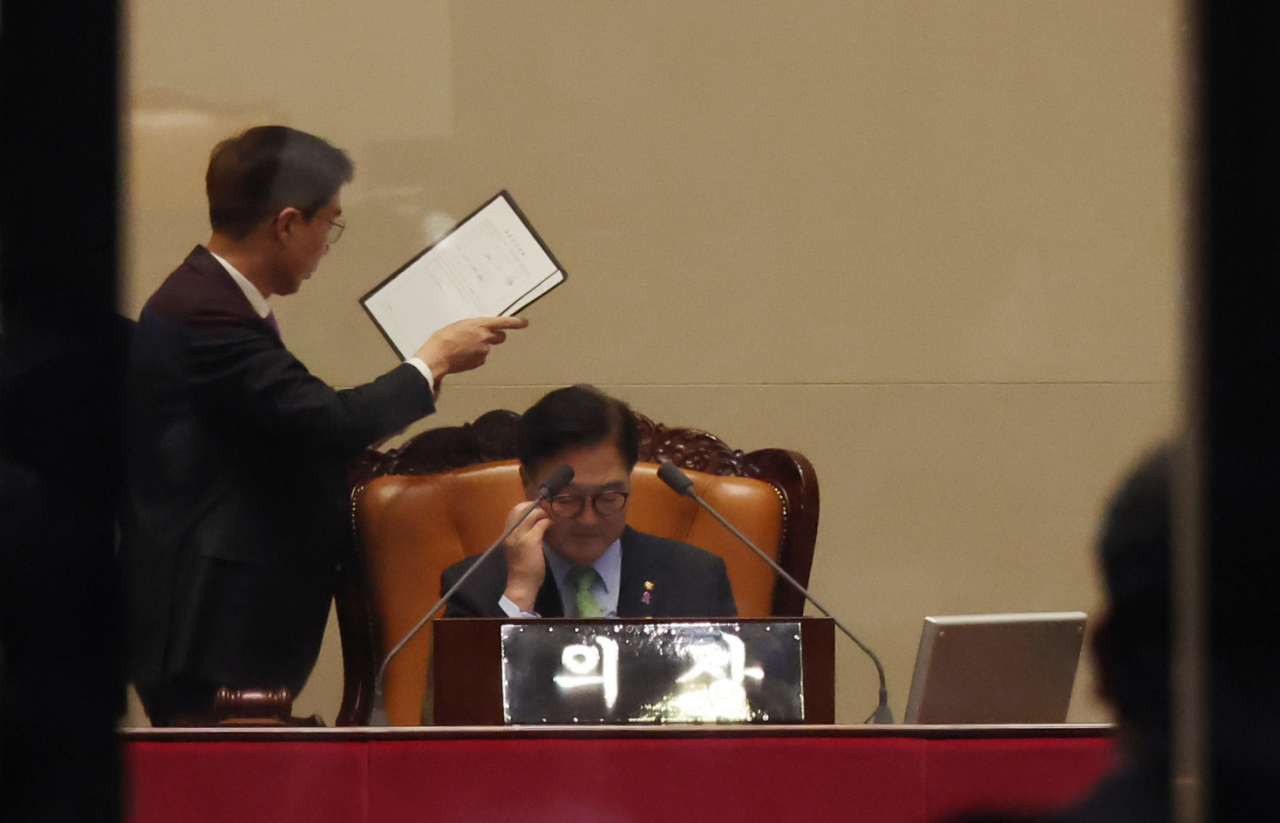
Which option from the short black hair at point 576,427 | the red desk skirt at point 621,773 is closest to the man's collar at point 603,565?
the short black hair at point 576,427

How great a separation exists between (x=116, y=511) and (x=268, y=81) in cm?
214

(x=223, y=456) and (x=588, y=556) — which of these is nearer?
(x=223, y=456)

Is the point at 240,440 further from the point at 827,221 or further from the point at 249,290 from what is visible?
the point at 827,221

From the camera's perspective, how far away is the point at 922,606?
114 inches

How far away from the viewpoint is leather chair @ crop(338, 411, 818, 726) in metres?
2.33

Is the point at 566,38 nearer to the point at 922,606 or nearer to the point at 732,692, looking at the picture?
the point at 922,606

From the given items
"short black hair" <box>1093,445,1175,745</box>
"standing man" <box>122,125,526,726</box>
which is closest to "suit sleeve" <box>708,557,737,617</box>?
"standing man" <box>122,125,526,726</box>

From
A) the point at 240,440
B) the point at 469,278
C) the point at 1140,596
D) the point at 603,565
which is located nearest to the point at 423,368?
the point at 469,278

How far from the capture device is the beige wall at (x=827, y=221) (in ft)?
9.39

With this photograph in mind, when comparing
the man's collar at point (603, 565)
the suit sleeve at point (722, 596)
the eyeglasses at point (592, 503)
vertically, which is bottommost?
the suit sleeve at point (722, 596)

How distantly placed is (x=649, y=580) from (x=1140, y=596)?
1304 millimetres

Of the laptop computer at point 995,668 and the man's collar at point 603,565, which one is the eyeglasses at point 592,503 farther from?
the laptop computer at point 995,668

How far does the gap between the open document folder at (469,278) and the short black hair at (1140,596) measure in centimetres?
141

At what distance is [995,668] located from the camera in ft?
4.90
